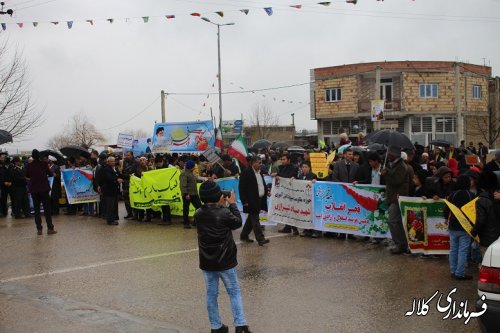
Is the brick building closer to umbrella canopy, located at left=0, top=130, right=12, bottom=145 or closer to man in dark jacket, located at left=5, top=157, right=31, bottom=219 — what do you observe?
man in dark jacket, located at left=5, top=157, right=31, bottom=219

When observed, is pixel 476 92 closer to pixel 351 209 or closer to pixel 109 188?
pixel 109 188

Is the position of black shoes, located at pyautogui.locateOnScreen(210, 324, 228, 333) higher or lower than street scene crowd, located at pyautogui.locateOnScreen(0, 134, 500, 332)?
lower

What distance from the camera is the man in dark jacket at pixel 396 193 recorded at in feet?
32.9

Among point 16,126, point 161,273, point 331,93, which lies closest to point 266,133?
point 331,93

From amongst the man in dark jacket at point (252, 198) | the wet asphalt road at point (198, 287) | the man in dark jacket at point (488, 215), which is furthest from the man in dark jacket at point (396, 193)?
the man in dark jacket at point (488, 215)

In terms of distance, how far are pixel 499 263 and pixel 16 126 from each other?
82.0 feet

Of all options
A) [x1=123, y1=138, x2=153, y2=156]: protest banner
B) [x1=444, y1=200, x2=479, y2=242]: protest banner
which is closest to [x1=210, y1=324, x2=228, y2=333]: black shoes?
[x1=444, y1=200, x2=479, y2=242]: protest banner

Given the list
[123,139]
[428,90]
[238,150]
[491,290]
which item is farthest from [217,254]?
[428,90]

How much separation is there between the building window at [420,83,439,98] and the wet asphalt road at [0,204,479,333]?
39.4 meters

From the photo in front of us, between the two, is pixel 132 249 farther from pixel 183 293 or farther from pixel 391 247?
pixel 391 247

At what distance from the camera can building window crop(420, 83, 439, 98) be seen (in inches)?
1890

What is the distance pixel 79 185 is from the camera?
17.6 metres

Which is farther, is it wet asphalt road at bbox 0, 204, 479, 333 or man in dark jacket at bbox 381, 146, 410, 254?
man in dark jacket at bbox 381, 146, 410, 254

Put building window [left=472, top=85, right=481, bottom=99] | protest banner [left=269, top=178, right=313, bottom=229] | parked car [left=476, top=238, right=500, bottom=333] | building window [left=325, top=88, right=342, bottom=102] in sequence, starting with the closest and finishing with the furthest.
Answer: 1. parked car [left=476, top=238, right=500, bottom=333]
2. protest banner [left=269, top=178, right=313, bottom=229]
3. building window [left=472, top=85, right=481, bottom=99]
4. building window [left=325, top=88, right=342, bottom=102]
